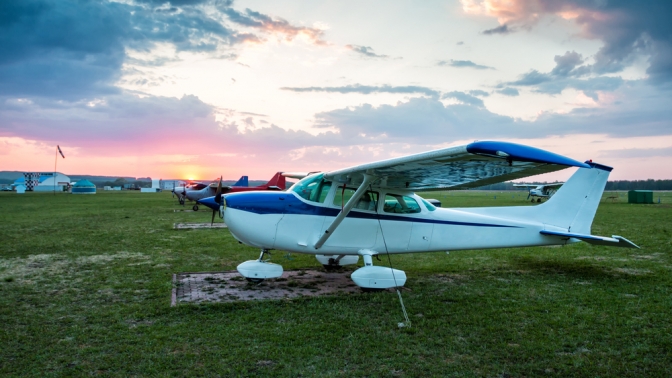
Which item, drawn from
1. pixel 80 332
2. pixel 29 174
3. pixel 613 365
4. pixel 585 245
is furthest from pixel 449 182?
pixel 29 174

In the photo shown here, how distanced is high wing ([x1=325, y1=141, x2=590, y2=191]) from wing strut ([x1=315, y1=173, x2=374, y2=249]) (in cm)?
16

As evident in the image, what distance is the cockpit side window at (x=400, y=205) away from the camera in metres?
7.41

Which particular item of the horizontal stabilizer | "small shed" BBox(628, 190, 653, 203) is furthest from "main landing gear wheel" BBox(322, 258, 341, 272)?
"small shed" BBox(628, 190, 653, 203)

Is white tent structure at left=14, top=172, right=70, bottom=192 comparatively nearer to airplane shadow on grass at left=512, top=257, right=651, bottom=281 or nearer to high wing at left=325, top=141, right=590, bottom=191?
high wing at left=325, top=141, right=590, bottom=191

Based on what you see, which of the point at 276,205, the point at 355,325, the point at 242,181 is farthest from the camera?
the point at 242,181

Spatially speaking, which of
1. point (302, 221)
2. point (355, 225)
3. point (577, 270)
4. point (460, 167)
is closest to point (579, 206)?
point (577, 270)

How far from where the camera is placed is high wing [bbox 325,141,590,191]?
406 cm

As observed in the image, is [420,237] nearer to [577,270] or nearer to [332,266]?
[332,266]

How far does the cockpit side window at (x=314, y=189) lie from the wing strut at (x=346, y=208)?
55cm

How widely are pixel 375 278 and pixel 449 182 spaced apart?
1987mm

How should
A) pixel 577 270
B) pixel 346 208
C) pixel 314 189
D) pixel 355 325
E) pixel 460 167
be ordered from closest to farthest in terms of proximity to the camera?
pixel 355 325 → pixel 460 167 → pixel 346 208 → pixel 314 189 → pixel 577 270

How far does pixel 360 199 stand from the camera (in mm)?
7195

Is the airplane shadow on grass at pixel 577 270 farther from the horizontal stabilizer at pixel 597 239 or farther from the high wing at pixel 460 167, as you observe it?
the high wing at pixel 460 167

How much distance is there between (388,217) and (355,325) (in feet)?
8.51
